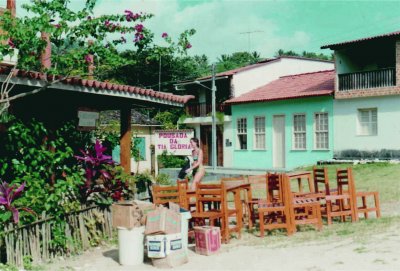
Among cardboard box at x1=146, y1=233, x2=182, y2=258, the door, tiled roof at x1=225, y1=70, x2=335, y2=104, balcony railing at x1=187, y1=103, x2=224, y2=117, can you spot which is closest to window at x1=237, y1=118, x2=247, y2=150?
tiled roof at x1=225, y1=70, x2=335, y2=104

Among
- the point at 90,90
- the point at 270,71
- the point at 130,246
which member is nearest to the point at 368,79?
the point at 270,71

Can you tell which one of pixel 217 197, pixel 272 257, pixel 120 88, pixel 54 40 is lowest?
pixel 272 257

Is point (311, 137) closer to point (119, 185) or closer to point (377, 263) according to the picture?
point (119, 185)

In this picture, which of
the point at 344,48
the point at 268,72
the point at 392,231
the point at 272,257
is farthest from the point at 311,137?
the point at 272,257

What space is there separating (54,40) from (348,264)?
5.51 meters

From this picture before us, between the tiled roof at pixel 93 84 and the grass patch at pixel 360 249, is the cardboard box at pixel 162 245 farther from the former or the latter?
the tiled roof at pixel 93 84

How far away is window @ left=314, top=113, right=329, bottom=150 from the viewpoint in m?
26.3

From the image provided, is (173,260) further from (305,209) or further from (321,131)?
(321,131)

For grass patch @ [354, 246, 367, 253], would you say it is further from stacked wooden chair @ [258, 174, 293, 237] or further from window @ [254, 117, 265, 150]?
window @ [254, 117, 265, 150]

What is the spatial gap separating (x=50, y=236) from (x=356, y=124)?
19084 mm

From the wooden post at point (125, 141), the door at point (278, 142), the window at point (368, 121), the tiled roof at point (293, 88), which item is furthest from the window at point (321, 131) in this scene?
the wooden post at point (125, 141)

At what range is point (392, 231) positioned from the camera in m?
9.16

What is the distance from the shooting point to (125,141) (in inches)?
432

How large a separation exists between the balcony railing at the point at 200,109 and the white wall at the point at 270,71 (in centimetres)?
148
